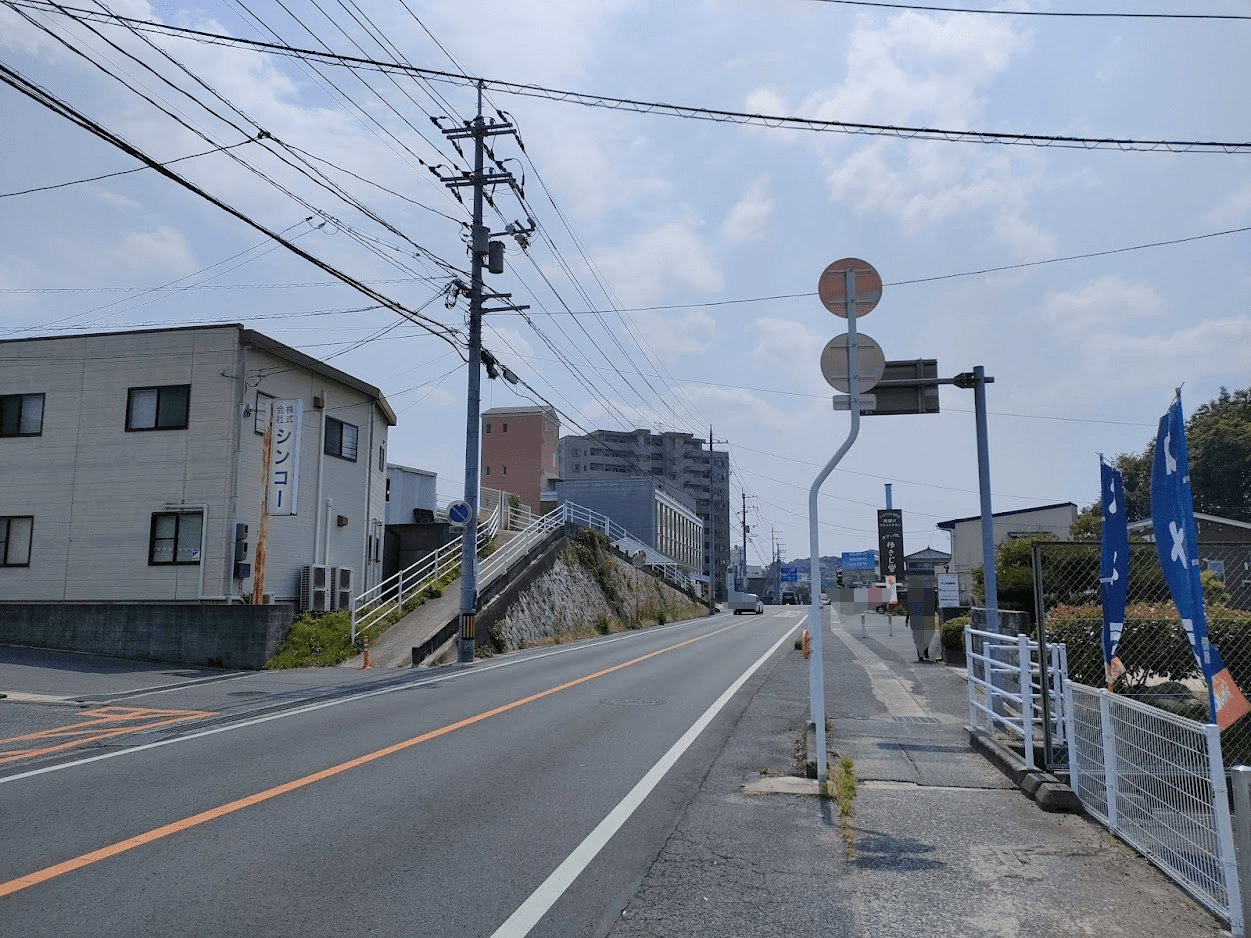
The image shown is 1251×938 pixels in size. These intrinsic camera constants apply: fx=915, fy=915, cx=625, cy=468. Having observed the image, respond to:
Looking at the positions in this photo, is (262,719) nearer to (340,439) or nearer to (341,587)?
(341,587)

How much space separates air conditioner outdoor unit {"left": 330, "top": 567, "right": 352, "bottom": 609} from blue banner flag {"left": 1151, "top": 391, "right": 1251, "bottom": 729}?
21214 millimetres

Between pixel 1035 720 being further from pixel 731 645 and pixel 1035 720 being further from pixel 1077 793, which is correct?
pixel 731 645

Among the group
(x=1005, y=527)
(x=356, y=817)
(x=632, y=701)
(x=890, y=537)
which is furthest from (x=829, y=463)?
(x=890, y=537)

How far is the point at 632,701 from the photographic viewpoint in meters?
13.2

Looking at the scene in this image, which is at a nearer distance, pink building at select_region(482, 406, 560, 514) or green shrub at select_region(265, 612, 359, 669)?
green shrub at select_region(265, 612, 359, 669)

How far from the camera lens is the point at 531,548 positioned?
30.5 meters

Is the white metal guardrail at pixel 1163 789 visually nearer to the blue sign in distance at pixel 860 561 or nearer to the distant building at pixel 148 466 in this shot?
the distant building at pixel 148 466

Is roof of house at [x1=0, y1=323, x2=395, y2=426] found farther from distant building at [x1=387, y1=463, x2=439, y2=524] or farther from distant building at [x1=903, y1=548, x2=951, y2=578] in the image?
distant building at [x1=903, y1=548, x2=951, y2=578]

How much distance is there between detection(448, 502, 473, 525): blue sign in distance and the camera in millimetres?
20562

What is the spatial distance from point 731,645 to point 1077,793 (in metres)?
19.8

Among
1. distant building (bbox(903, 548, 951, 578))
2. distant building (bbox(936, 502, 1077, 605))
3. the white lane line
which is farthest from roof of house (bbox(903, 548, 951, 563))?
the white lane line

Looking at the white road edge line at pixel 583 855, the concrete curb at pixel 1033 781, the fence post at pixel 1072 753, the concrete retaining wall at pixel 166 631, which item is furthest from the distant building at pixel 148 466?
the fence post at pixel 1072 753

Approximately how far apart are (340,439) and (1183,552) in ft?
75.0

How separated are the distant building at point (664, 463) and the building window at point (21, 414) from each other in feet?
267
